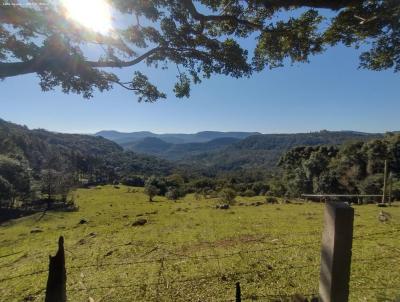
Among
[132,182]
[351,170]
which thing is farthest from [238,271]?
[132,182]

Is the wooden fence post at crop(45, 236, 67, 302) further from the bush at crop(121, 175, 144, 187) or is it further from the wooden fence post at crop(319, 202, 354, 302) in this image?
the bush at crop(121, 175, 144, 187)

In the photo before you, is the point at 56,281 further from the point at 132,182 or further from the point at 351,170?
the point at 132,182

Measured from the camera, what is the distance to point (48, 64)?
7.29 metres

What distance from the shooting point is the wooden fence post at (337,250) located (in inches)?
128

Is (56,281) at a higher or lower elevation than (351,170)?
higher

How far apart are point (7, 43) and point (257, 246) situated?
14381 mm

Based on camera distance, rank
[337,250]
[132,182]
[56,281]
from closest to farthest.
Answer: [337,250] → [56,281] → [132,182]

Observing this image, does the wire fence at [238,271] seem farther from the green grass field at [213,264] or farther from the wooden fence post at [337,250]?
the wooden fence post at [337,250]

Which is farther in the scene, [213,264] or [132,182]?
[132,182]

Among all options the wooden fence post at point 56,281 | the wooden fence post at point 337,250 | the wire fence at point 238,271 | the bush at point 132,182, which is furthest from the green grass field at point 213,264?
the bush at point 132,182

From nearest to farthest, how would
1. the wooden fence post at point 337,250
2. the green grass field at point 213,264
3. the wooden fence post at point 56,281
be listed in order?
the wooden fence post at point 337,250
the wooden fence post at point 56,281
the green grass field at point 213,264

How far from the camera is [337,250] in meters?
3.33

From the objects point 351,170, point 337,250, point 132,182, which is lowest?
point 132,182

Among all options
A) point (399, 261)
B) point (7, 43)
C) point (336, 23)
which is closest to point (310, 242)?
point (399, 261)
